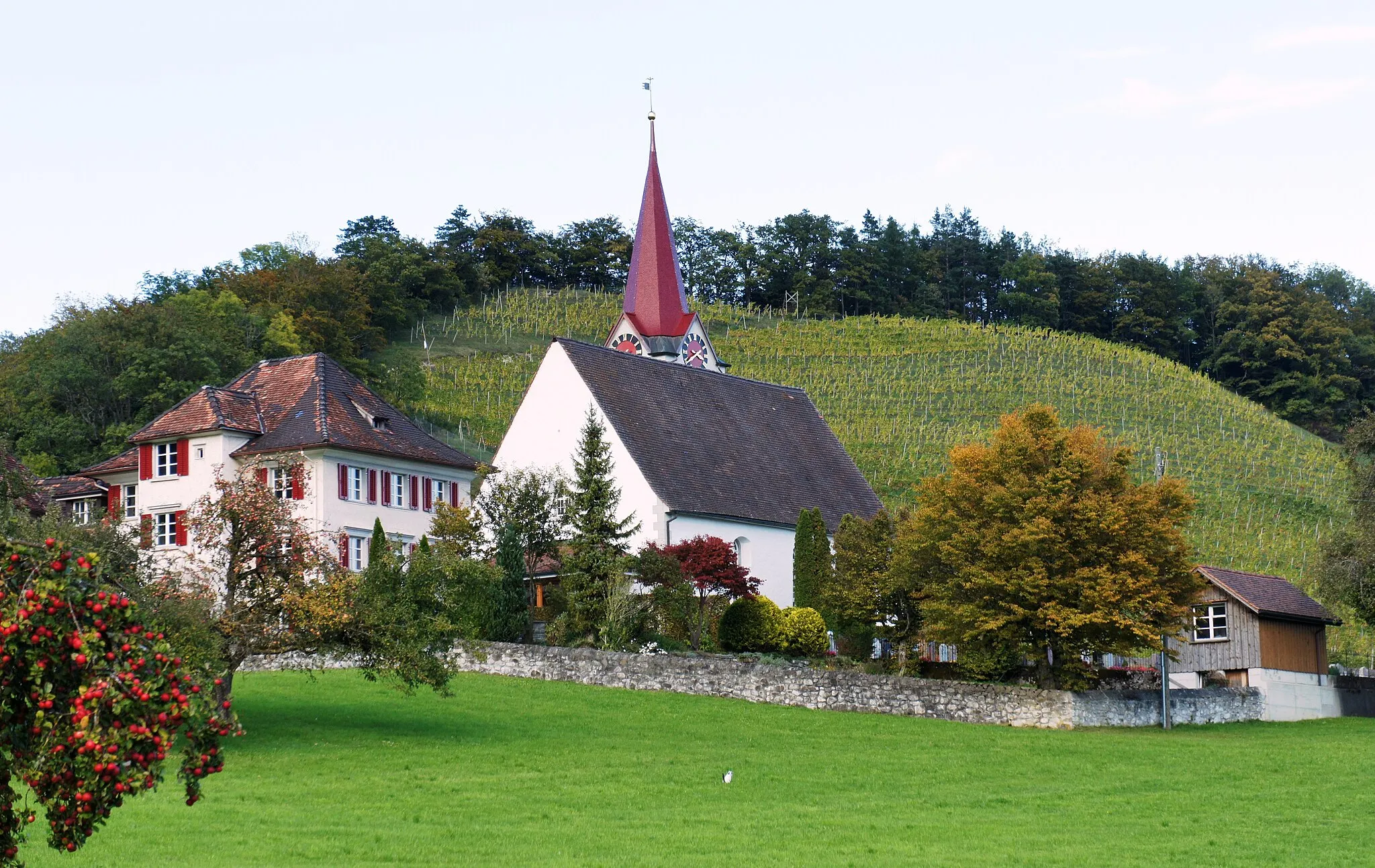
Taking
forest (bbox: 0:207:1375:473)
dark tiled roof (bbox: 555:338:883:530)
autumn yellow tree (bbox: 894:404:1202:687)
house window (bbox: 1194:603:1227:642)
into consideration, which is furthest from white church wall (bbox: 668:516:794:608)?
forest (bbox: 0:207:1375:473)

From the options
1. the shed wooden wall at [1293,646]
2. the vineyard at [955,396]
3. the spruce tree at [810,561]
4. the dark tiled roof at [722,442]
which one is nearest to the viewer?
the shed wooden wall at [1293,646]

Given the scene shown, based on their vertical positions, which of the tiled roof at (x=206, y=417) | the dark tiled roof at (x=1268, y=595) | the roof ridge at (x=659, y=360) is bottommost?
the dark tiled roof at (x=1268, y=595)

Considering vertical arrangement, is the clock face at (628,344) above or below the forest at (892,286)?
below

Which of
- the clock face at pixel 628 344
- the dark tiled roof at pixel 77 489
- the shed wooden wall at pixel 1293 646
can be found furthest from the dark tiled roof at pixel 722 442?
the shed wooden wall at pixel 1293 646

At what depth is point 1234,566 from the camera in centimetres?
6756

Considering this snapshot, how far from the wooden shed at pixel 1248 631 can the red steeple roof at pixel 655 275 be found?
33.6 m

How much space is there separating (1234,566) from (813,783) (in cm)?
4724

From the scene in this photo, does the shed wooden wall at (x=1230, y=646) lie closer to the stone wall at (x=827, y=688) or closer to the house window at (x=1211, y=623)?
the house window at (x=1211, y=623)

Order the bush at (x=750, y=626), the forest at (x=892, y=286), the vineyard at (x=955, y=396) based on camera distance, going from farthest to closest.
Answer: the forest at (x=892, y=286) → the vineyard at (x=955, y=396) → the bush at (x=750, y=626)

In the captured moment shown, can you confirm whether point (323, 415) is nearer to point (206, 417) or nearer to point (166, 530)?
point (206, 417)

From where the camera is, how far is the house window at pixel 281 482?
3008 centimetres

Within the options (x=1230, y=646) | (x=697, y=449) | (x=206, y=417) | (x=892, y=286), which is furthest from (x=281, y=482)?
(x=892, y=286)

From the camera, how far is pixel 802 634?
144 ft

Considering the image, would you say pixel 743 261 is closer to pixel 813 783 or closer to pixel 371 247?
pixel 371 247
